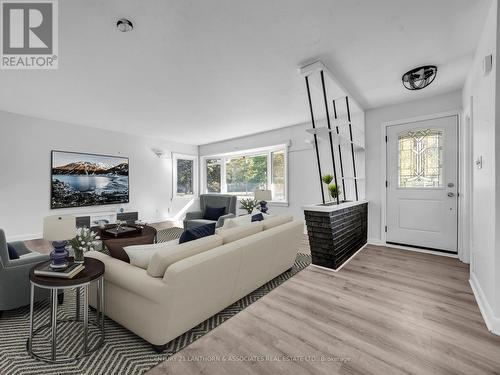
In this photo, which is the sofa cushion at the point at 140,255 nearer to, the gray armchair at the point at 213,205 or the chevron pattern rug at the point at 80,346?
the chevron pattern rug at the point at 80,346

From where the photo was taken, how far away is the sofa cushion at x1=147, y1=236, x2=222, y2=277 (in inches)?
60.3

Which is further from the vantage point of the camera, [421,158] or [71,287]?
[421,158]

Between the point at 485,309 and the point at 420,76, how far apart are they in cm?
255

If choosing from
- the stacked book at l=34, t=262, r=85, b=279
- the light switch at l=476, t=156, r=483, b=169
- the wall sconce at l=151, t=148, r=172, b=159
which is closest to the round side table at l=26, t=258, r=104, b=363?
the stacked book at l=34, t=262, r=85, b=279

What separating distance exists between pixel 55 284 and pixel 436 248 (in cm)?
476

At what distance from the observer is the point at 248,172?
648 centimetres

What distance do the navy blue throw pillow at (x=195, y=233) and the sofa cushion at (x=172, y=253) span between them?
4.8 inches

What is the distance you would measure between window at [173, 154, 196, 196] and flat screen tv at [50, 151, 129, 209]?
149 cm

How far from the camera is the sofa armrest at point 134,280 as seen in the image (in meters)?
1.43

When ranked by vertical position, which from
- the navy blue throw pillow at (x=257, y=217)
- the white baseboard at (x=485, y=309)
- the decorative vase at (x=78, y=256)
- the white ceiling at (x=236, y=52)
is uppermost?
the white ceiling at (x=236, y=52)

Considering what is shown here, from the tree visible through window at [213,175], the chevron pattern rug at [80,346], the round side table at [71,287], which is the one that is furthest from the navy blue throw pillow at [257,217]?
the tree visible through window at [213,175]

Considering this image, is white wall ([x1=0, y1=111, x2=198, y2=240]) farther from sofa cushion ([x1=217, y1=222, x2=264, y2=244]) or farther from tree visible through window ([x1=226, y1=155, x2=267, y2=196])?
sofa cushion ([x1=217, y1=222, x2=264, y2=244])

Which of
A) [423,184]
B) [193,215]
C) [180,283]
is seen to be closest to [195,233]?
[180,283]

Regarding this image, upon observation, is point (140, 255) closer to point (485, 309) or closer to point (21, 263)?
point (21, 263)
